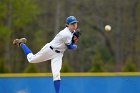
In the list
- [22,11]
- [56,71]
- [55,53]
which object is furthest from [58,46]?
[22,11]

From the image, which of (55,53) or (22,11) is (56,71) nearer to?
(55,53)

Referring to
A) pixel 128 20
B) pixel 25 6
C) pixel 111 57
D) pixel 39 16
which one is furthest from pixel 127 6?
pixel 25 6

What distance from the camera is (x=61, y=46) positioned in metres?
8.70

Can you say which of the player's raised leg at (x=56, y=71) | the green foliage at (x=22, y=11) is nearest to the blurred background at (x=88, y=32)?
the green foliage at (x=22, y=11)

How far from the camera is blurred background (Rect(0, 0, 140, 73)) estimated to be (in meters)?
25.8

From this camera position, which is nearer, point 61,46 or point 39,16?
point 61,46

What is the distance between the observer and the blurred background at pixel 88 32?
2577 cm

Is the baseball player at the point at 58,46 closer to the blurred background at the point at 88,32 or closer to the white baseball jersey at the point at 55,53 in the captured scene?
the white baseball jersey at the point at 55,53

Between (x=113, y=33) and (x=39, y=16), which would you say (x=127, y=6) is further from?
(x=39, y=16)

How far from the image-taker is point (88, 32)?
90.1 feet

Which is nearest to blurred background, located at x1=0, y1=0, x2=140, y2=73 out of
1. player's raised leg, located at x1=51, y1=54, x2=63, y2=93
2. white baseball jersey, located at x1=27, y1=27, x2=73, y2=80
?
white baseball jersey, located at x1=27, y1=27, x2=73, y2=80

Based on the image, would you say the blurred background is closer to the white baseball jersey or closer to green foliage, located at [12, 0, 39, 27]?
green foliage, located at [12, 0, 39, 27]

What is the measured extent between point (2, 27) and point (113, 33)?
8.03m

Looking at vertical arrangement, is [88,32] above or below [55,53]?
below
